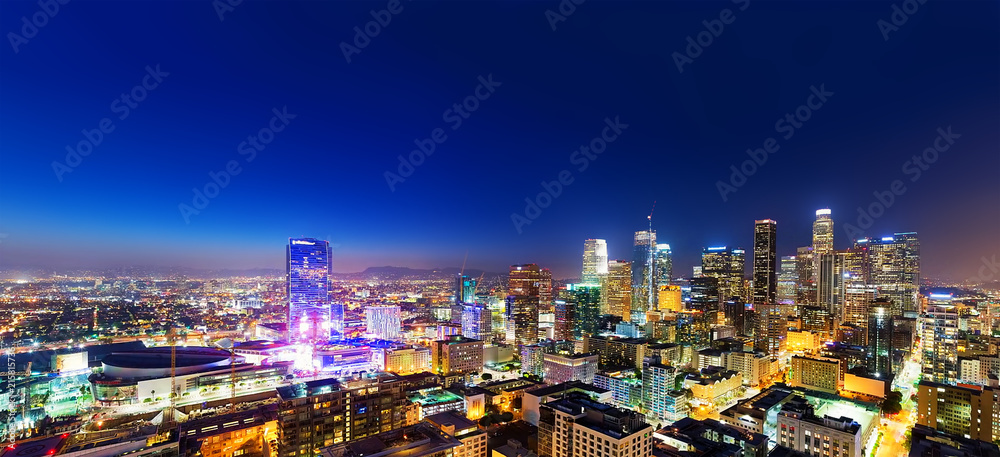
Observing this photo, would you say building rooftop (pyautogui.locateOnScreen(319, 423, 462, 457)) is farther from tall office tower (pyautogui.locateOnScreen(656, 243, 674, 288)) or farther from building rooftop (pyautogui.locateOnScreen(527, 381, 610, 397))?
tall office tower (pyautogui.locateOnScreen(656, 243, 674, 288))

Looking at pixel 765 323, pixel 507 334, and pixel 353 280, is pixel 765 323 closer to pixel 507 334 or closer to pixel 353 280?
pixel 507 334

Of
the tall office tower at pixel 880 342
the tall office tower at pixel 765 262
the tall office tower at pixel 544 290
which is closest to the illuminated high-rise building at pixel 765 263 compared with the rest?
the tall office tower at pixel 765 262

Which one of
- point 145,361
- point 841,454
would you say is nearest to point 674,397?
point 841,454

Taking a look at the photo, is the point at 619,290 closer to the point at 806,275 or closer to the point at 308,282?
the point at 806,275

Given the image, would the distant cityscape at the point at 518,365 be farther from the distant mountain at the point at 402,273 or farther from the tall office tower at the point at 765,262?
the distant mountain at the point at 402,273

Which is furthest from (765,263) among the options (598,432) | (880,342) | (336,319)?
(598,432)

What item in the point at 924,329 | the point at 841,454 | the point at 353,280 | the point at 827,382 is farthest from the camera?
the point at 353,280
